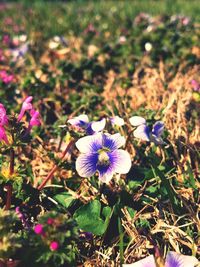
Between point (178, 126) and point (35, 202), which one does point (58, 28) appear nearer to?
point (178, 126)

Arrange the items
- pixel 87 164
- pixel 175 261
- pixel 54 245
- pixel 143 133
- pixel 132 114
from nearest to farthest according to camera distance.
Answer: pixel 54 245 → pixel 175 261 → pixel 87 164 → pixel 143 133 → pixel 132 114

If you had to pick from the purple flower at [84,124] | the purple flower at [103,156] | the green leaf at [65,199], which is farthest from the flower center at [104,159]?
the green leaf at [65,199]

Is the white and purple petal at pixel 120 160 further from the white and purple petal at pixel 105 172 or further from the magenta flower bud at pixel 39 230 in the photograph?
the magenta flower bud at pixel 39 230

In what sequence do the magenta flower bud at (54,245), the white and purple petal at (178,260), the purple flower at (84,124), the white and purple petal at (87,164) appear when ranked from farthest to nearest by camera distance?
1. the purple flower at (84,124)
2. the white and purple petal at (87,164)
3. the white and purple petal at (178,260)
4. the magenta flower bud at (54,245)

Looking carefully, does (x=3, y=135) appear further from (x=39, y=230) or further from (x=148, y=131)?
(x=148, y=131)

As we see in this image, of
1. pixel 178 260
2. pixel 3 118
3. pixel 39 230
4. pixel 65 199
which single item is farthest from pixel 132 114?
pixel 39 230

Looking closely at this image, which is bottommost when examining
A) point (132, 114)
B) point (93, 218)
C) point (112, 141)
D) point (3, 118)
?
point (93, 218)
